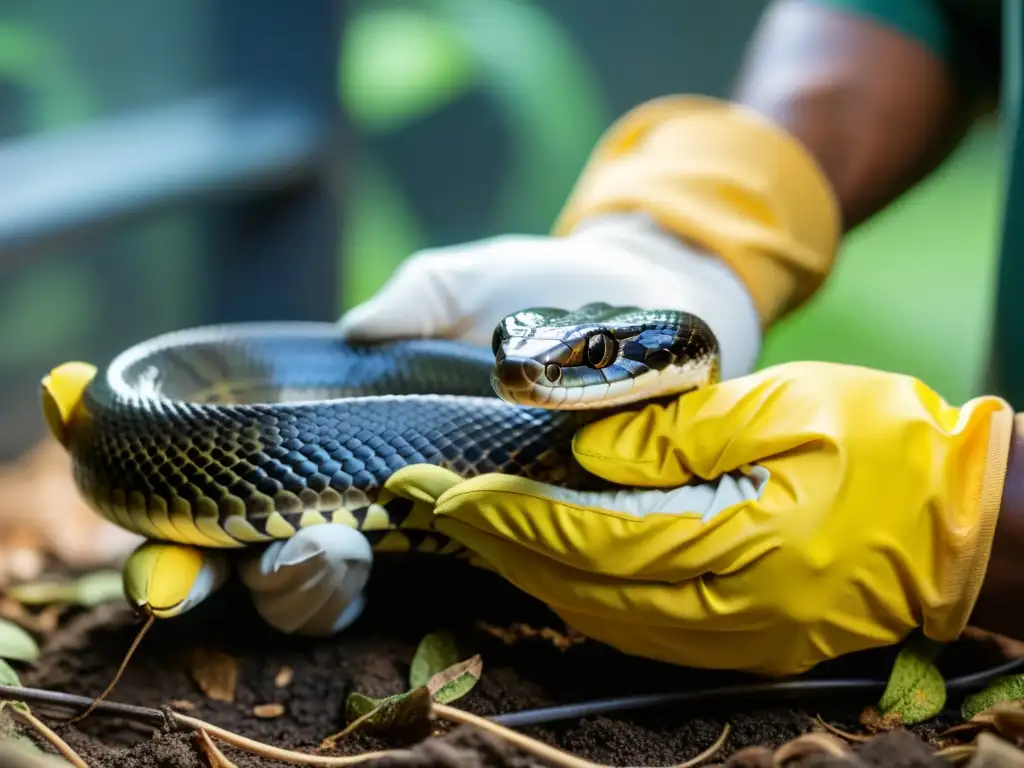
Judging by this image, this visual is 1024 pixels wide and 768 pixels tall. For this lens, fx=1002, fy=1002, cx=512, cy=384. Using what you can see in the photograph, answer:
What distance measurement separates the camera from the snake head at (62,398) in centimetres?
190

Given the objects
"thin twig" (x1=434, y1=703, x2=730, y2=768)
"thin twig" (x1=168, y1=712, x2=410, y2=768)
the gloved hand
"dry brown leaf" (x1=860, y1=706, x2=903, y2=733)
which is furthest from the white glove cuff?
"thin twig" (x1=168, y1=712, x2=410, y2=768)

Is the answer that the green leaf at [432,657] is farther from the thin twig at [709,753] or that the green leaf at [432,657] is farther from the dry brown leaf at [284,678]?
the thin twig at [709,753]

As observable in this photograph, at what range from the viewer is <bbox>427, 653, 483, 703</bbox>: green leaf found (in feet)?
5.23

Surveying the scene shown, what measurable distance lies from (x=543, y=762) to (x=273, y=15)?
4.02 metres

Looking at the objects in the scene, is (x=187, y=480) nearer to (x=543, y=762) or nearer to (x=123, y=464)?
(x=123, y=464)

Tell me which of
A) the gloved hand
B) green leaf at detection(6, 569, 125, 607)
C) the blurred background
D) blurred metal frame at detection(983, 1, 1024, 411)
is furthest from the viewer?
the blurred background

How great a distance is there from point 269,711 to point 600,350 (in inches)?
32.6

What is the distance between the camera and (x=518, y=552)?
5.22 ft

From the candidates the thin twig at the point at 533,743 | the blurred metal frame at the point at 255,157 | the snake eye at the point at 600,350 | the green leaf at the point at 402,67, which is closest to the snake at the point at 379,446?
the snake eye at the point at 600,350

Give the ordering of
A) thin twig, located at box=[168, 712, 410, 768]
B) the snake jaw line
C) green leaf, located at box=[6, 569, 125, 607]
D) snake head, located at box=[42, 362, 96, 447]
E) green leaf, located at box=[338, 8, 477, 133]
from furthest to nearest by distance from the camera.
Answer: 1. green leaf, located at box=[338, 8, 477, 133]
2. green leaf, located at box=[6, 569, 125, 607]
3. snake head, located at box=[42, 362, 96, 447]
4. the snake jaw line
5. thin twig, located at box=[168, 712, 410, 768]

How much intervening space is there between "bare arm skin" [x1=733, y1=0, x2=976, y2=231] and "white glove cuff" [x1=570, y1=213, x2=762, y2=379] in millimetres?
681

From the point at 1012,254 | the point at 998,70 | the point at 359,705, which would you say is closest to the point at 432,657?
the point at 359,705

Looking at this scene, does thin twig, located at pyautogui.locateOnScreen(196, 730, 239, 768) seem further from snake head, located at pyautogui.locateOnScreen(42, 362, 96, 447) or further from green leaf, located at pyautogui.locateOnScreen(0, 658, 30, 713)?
snake head, located at pyautogui.locateOnScreen(42, 362, 96, 447)

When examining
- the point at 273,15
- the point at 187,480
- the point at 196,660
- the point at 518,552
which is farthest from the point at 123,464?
the point at 273,15
